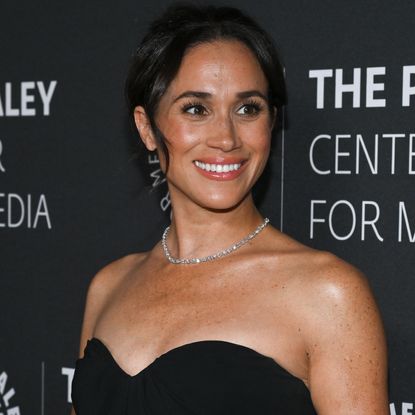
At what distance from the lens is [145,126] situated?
64.3 inches

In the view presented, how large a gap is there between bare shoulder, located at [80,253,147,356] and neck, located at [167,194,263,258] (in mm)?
199

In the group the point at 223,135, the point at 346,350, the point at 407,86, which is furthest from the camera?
the point at 407,86

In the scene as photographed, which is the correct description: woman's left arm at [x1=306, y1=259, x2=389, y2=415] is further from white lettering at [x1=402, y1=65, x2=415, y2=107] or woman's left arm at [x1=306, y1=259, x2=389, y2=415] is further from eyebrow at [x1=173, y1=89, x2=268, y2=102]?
white lettering at [x1=402, y1=65, x2=415, y2=107]

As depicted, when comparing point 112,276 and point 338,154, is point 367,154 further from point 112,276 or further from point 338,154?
point 112,276

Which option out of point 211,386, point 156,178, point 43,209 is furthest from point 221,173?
point 43,209

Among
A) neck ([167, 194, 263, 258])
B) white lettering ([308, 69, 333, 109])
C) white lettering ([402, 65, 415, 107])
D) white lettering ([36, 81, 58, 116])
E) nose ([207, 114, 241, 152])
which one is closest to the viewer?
nose ([207, 114, 241, 152])

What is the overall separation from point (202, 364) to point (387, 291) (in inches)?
23.2

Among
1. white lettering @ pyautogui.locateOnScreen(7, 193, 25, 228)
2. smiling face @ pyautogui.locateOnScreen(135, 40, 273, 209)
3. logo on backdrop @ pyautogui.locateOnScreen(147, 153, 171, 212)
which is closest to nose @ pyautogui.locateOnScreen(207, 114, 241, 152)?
smiling face @ pyautogui.locateOnScreen(135, 40, 273, 209)

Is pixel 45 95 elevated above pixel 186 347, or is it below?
above

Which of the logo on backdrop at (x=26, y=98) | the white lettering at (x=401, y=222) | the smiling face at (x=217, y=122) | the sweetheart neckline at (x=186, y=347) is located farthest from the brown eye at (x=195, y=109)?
the logo on backdrop at (x=26, y=98)

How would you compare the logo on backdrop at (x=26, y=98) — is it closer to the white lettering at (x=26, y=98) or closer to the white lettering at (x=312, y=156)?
the white lettering at (x=26, y=98)

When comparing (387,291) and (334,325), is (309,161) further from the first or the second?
(334,325)

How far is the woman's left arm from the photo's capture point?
1329 mm

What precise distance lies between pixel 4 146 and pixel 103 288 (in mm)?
781
